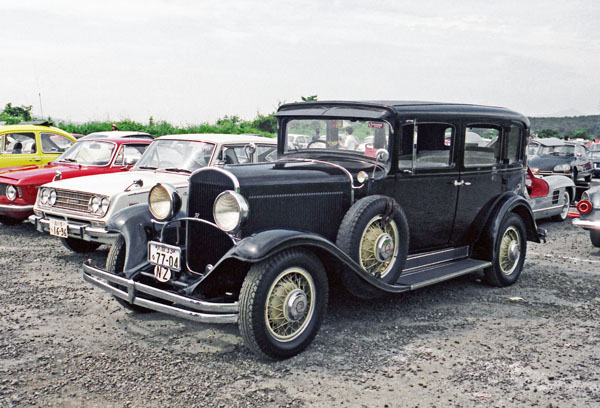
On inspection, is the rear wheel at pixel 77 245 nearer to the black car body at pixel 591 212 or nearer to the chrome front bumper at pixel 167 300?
the chrome front bumper at pixel 167 300

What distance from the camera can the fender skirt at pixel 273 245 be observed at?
3.86 meters

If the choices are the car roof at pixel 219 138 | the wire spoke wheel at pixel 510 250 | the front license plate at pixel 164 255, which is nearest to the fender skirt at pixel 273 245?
the front license plate at pixel 164 255

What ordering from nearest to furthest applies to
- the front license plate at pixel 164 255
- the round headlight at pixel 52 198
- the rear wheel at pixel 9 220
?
the front license plate at pixel 164 255
the round headlight at pixel 52 198
the rear wheel at pixel 9 220

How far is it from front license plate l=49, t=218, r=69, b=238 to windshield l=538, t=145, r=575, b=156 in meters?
14.0

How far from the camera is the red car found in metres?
8.53

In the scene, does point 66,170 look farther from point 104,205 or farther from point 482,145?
point 482,145

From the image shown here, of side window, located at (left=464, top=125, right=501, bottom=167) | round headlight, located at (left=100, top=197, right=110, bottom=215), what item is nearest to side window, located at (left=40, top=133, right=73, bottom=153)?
round headlight, located at (left=100, top=197, right=110, bottom=215)

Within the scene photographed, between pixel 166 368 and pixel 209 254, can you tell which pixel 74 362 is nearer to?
pixel 166 368

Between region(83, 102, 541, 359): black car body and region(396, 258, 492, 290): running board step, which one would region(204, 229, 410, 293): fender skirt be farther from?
region(396, 258, 492, 290): running board step

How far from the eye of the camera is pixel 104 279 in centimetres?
455

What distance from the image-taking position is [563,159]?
16141 mm

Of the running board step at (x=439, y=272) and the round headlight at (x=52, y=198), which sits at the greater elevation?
the round headlight at (x=52, y=198)

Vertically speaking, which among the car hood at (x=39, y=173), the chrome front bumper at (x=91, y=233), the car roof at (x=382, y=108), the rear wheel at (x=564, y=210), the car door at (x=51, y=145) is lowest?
the rear wheel at (x=564, y=210)

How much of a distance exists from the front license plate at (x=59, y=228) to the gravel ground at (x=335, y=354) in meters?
0.66
